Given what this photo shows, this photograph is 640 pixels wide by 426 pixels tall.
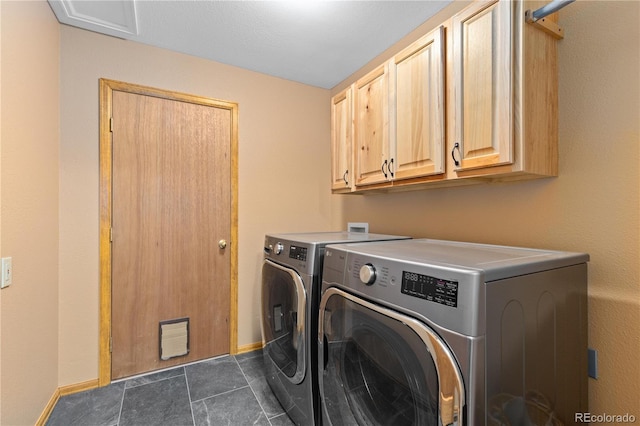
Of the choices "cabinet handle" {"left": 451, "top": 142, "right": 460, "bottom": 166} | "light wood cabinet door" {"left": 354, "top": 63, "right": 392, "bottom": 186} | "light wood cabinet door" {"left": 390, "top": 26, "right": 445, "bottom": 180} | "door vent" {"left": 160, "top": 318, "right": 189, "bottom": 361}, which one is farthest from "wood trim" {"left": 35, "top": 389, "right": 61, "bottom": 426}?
"cabinet handle" {"left": 451, "top": 142, "right": 460, "bottom": 166}

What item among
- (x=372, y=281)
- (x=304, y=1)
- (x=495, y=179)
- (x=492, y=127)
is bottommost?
(x=372, y=281)

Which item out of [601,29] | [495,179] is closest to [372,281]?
[495,179]

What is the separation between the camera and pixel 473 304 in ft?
2.29

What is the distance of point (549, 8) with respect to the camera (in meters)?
1.03

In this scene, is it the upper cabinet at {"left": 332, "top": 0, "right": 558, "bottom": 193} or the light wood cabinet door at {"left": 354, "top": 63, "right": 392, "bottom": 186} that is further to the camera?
the light wood cabinet door at {"left": 354, "top": 63, "right": 392, "bottom": 186}

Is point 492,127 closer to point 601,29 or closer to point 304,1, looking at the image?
point 601,29

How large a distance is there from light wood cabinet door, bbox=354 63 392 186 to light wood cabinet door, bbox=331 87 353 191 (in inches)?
3.0

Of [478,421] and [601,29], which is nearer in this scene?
[478,421]

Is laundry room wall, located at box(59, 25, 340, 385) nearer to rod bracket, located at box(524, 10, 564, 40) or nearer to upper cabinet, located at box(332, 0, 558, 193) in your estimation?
upper cabinet, located at box(332, 0, 558, 193)

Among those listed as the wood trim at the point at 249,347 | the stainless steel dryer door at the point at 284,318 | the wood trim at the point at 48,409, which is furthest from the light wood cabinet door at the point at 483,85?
the wood trim at the point at 48,409

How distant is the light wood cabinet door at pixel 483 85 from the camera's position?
110cm

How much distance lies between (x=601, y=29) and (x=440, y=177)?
801 millimetres

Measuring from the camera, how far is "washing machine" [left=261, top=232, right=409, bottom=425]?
4.58 feet

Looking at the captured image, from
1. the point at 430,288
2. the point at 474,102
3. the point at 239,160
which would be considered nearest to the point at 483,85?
the point at 474,102
